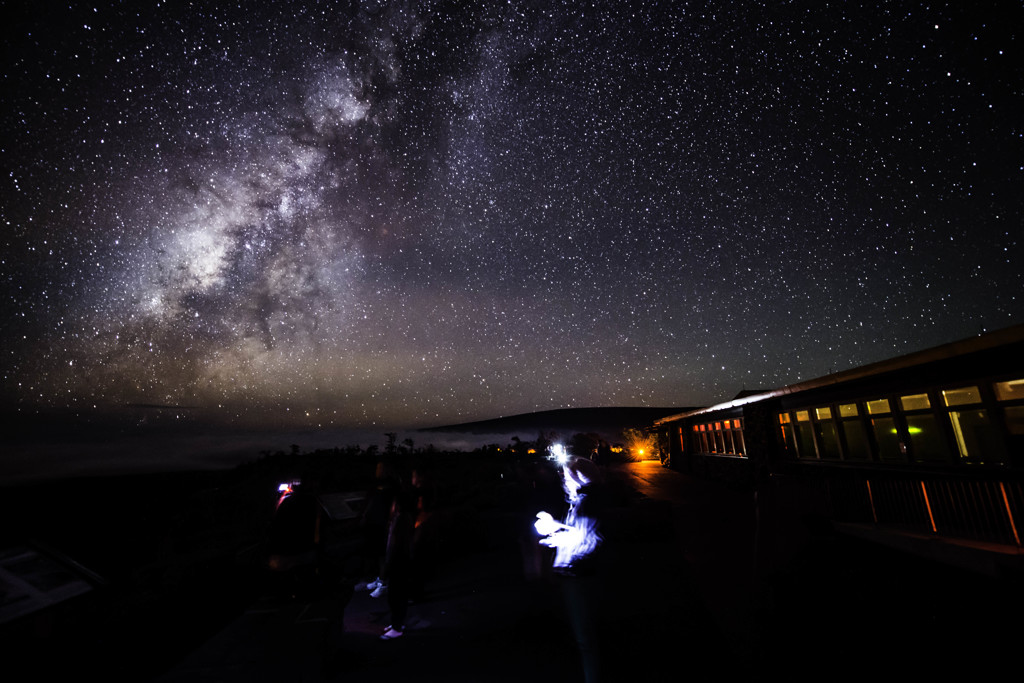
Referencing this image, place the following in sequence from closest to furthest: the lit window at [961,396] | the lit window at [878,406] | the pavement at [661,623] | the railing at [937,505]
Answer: the pavement at [661,623] < the railing at [937,505] < the lit window at [961,396] < the lit window at [878,406]

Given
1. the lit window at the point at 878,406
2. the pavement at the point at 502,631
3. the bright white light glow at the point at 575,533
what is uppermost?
the lit window at the point at 878,406

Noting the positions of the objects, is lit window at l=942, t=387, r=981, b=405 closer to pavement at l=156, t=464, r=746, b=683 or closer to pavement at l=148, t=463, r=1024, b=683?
pavement at l=148, t=463, r=1024, b=683

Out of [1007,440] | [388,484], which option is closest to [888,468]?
[1007,440]

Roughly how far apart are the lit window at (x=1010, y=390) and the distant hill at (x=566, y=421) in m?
72.6

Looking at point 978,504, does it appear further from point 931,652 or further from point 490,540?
point 490,540

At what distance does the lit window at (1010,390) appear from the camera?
6238mm

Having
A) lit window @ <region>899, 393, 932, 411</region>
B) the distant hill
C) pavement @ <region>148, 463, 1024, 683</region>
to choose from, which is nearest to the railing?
pavement @ <region>148, 463, 1024, 683</region>

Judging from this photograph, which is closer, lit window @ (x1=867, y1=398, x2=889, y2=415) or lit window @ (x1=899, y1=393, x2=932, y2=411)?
lit window @ (x1=899, y1=393, x2=932, y2=411)

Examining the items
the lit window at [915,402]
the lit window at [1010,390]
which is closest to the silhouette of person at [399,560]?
the lit window at [1010,390]

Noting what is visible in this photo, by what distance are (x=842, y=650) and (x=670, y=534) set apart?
4314 millimetres

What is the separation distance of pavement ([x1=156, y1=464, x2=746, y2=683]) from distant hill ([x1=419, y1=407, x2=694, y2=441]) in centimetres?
7302

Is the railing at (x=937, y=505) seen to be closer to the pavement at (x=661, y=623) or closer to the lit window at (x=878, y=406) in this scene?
the pavement at (x=661, y=623)

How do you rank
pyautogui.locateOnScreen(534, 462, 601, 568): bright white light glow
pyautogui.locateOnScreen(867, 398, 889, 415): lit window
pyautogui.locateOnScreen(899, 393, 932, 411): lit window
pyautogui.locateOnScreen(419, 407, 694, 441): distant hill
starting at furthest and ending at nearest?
pyautogui.locateOnScreen(419, 407, 694, 441): distant hill, pyautogui.locateOnScreen(867, 398, 889, 415): lit window, pyautogui.locateOnScreen(899, 393, 932, 411): lit window, pyautogui.locateOnScreen(534, 462, 601, 568): bright white light glow

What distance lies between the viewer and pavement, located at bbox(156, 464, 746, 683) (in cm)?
363
